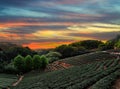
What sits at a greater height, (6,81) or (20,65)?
(6,81)


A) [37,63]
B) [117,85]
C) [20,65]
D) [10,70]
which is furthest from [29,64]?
[117,85]

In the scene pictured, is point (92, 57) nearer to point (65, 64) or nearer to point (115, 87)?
point (65, 64)

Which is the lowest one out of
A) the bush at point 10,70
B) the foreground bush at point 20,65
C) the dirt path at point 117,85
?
the bush at point 10,70

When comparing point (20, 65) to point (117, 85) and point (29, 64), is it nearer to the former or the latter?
point (29, 64)

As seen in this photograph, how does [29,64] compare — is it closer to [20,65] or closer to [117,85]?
[20,65]

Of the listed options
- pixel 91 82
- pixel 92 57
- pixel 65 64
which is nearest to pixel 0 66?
pixel 65 64

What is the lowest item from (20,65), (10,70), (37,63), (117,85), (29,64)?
(10,70)

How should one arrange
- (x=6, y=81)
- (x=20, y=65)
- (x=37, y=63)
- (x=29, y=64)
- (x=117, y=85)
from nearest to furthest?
(x=117, y=85)
(x=6, y=81)
(x=37, y=63)
(x=20, y=65)
(x=29, y=64)

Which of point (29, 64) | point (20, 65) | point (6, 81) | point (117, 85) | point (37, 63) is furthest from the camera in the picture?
point (29, 64)

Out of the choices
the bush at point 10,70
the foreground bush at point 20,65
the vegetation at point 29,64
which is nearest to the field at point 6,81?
the bush at point 10,70

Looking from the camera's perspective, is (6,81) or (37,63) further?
(37,63)

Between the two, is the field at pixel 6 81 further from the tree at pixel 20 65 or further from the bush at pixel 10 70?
the tree at pixel 20 65

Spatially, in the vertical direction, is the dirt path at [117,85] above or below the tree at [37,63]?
above

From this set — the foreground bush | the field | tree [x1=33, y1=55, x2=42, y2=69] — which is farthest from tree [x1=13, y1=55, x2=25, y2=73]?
the field
